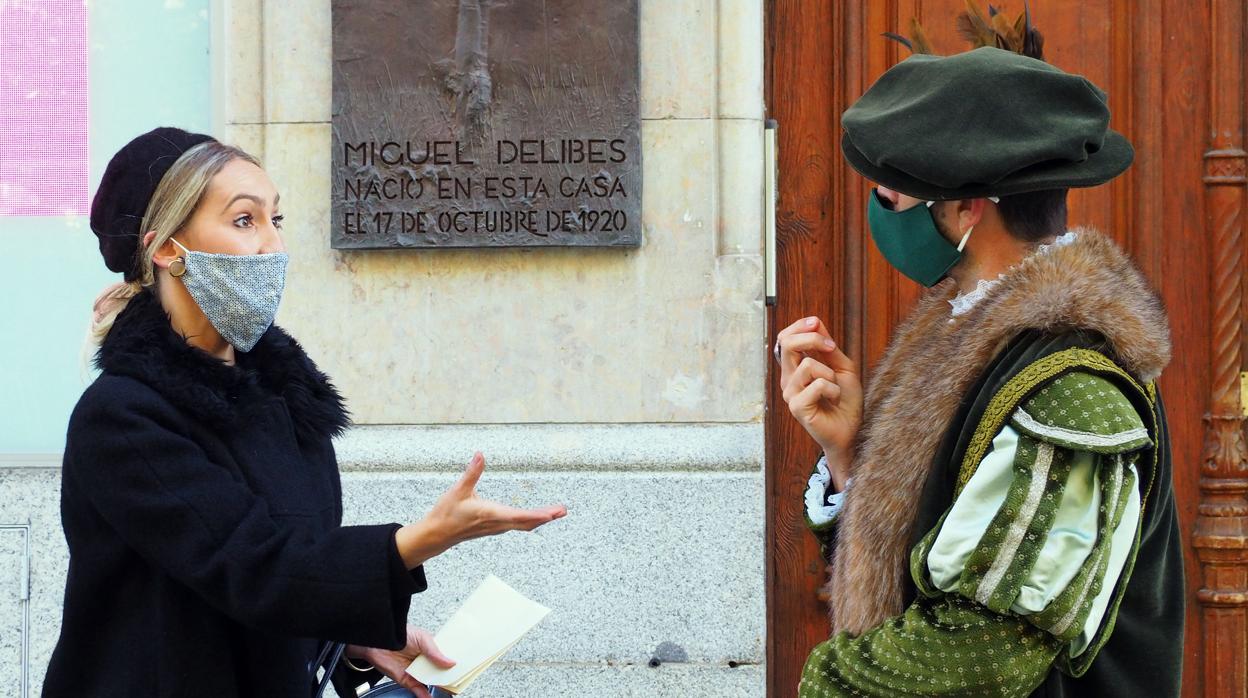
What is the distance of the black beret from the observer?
2.24 meters

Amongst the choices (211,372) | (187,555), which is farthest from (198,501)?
(211,372)

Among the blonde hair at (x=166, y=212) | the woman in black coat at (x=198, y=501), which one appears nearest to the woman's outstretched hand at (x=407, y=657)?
the woman in black coat at (x=198, y=501)

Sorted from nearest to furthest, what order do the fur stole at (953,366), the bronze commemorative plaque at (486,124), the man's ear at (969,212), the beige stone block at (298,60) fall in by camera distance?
1. the fur stole at (953,366)
2. the man's ear at (969,212)
3. the bronze commemorative plaque at (486,124)
4. the beige stone block at (298,60)

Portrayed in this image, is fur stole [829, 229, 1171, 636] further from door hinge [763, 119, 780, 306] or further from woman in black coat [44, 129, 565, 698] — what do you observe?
door hinge [763, 119, 780, 306]

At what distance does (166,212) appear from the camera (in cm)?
224

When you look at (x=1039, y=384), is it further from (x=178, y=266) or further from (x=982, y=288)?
(x=178, y=266)

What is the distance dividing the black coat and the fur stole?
27.9 inches

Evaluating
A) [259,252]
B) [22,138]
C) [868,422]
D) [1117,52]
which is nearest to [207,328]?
[259,252]

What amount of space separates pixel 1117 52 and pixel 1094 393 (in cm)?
256

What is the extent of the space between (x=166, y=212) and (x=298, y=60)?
5.93 feet

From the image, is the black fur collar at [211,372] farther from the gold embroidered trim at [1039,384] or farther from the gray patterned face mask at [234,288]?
the gold embroidered trim at [1039,384]

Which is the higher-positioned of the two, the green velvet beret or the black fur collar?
the green velvet beret

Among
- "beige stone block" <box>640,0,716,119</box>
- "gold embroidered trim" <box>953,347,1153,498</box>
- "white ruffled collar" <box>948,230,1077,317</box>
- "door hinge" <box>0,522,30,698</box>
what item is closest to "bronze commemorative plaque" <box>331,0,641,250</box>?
"beige stone block" <box>640,0,716,119</box>

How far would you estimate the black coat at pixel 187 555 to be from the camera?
6.50 ft
